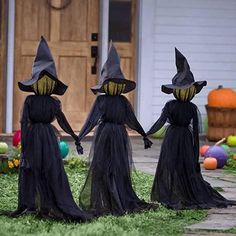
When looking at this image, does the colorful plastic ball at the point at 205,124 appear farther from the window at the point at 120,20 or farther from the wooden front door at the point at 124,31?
the window at the point at 120,20

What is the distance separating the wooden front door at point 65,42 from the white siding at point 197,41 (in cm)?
111

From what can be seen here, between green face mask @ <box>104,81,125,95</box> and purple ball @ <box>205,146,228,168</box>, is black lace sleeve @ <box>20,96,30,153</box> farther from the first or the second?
purple ball @ <box>205,146,228,168</box>

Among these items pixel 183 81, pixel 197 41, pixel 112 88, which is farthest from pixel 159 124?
pixel 197 41

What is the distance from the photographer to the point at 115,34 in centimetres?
1407

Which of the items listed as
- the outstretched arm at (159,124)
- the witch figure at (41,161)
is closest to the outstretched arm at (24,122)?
the witch figure at (41,161)

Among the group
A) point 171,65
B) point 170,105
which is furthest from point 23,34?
point 170,105

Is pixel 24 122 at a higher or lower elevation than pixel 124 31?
lower

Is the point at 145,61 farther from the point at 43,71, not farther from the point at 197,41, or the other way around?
the point at 43,71

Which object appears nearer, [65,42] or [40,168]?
[40,168]

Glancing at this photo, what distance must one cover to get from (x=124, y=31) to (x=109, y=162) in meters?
6.58

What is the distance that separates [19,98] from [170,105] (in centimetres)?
555

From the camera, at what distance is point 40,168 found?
739cm

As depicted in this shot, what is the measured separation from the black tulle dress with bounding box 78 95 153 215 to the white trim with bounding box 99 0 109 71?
19.4 feet

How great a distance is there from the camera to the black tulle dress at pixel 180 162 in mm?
8359
